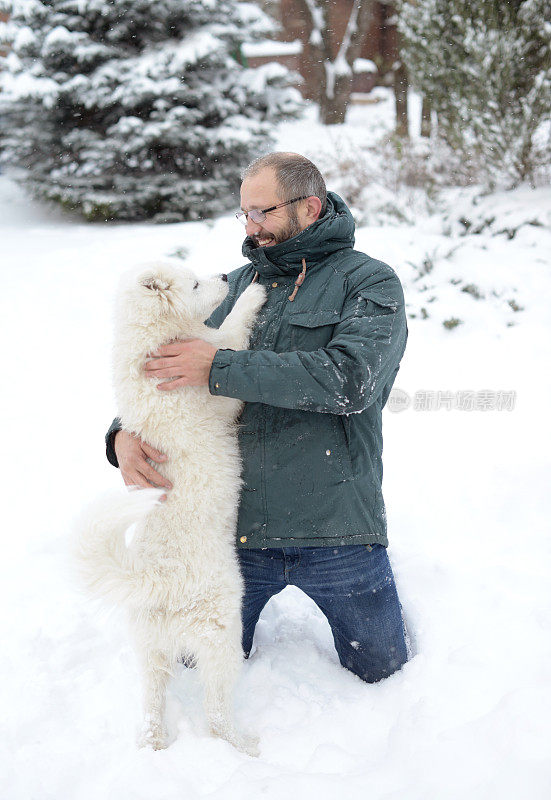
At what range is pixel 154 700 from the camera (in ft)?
7.43

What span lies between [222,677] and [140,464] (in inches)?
34.7

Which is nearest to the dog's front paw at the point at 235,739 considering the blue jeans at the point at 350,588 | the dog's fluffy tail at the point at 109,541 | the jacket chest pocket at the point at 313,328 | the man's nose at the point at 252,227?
the blue jeans at the point at 350,588

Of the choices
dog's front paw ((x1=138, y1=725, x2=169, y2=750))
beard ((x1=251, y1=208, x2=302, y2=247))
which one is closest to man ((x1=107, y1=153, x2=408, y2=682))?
beard ((x1=251, y1=208, x2=302, y2=247))

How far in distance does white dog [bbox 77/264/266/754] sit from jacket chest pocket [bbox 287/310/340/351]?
0.92 ft

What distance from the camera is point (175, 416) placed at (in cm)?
229

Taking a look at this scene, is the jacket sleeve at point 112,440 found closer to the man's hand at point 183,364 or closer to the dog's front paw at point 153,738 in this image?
the man's hand at point 183,364

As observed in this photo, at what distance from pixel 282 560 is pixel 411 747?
83cm

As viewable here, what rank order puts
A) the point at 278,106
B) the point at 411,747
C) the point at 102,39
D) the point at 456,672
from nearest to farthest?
the point at 411,747
the point at 456,672
the point at 102,39
the point at 278,106

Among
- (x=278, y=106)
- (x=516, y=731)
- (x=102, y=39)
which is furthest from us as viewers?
(x=278, y=106)

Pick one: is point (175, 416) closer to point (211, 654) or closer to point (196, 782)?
point (211, 654)

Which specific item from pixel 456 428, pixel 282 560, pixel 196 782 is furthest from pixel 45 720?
pixel 456 428

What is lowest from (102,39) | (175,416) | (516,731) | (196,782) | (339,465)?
(196,782)

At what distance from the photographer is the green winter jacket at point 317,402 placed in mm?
2072

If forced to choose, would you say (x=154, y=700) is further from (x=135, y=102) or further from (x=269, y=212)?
(x=135, y=102)
